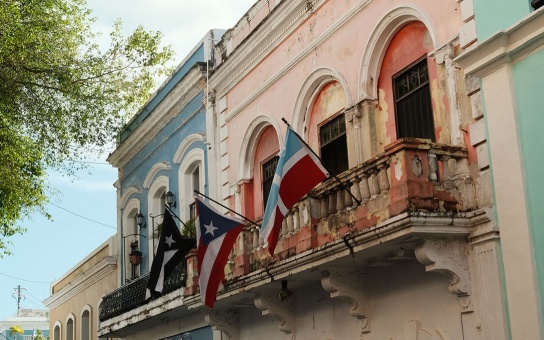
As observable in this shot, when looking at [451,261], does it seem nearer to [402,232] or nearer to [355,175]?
[402,232]

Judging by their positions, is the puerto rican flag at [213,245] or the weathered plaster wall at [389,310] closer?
the weathered plaster wall at [389,310]

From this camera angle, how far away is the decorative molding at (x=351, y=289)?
11117 mm

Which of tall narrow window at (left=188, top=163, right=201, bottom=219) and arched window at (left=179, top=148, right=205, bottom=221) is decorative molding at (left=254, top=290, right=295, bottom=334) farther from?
tall narrow window at (left=188, top=163, right=201, bottom=219)

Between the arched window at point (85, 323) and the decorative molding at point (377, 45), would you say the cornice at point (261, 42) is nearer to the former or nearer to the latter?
the decorative molding at point (377, 45)

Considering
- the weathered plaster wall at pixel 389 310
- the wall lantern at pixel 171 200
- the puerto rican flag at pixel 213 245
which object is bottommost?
the weathered plaster wall at pixel 389 310

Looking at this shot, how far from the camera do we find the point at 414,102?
36.0 ft

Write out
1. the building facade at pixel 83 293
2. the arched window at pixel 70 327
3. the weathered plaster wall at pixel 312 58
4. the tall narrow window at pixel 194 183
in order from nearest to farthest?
the weathered plaster wall at pixel 312 58, the tall narrow window at pixel 194 183, the building facade at pixel 83 293, the arched window at pixel 70 327

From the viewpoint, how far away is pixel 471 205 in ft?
31.0

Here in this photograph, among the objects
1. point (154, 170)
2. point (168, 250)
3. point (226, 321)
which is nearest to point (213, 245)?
point (168, 250)

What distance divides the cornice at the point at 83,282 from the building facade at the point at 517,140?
13999 millimetres

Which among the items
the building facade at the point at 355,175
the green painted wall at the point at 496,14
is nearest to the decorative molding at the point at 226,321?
the building facade at the point at 355,175

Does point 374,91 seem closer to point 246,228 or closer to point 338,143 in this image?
point 338,143

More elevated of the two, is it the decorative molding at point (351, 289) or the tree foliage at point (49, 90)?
the tree foliage at point (49, 90)

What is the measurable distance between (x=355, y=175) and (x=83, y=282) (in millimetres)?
15254
